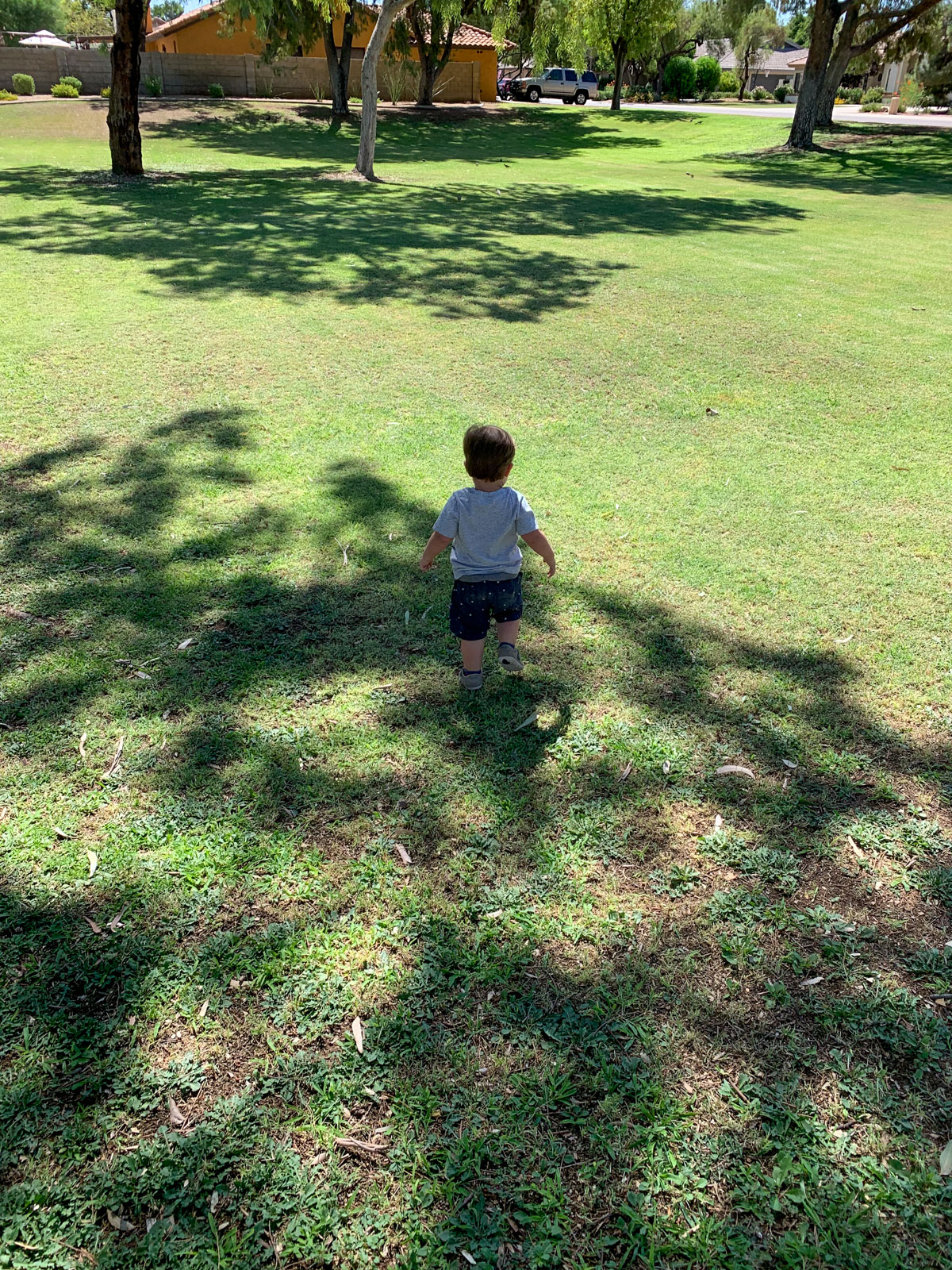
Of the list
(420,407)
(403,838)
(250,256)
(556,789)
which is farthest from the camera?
(250,256)

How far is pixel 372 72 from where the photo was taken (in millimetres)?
17422

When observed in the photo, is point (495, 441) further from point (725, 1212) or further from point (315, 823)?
point (725, 1212)

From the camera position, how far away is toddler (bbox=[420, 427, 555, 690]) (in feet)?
10.6

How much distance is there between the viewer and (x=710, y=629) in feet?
13.1

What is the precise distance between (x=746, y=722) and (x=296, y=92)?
46673 mm

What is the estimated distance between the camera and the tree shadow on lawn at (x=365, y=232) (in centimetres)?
1013

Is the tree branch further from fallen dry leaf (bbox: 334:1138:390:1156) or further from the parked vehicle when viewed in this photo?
fallen dry leaf (bbox: 334:1138:390:1156)

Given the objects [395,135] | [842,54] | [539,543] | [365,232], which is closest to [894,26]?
[842,54]

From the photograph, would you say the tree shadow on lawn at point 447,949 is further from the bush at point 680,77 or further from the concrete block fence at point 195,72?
the bush at point 680,77

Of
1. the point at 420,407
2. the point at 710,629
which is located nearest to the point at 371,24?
the point at 420,407

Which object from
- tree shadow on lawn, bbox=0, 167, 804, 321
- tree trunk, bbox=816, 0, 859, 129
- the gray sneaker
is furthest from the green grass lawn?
tree trunk, bbox=816, 0, 859, 129

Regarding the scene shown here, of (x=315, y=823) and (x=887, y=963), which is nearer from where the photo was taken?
(x=887, y=963)

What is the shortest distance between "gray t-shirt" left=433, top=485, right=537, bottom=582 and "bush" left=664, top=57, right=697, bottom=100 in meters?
67.7

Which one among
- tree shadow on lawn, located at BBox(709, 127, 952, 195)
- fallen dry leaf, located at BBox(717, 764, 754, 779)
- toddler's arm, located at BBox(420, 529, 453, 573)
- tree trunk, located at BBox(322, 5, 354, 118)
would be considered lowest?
fallen dry leaf, located at BBox(717, 764, 754, 779)
